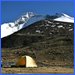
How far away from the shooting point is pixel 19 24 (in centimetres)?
1063

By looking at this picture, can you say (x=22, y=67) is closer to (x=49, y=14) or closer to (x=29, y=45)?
(x=29, y=45)

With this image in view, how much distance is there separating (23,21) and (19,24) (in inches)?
4.1

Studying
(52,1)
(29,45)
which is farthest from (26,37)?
(52,1)

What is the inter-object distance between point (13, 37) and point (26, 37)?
282mm

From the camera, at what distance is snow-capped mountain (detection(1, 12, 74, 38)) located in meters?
10.5

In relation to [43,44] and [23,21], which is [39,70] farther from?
[23,21]

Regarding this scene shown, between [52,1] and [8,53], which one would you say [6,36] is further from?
[52,1]

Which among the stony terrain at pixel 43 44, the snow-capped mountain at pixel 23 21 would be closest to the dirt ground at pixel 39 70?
the stony terrain at pixel 43 44

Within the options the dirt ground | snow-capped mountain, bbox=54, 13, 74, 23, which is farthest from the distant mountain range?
the dirt ground

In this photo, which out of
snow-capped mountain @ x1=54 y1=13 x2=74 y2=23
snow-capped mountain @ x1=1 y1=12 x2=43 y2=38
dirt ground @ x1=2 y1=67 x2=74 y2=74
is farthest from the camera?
snow-capped mountain @ x1=1 y1=12 x2=43 y2=38

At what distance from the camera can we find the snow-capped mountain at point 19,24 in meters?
10.5

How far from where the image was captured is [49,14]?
10.4 m

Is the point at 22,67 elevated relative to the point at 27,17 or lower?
lower

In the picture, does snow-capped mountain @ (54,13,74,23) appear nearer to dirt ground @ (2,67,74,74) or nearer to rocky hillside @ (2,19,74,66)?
rocky hillside @ (2,19,74,66)
